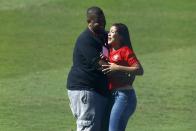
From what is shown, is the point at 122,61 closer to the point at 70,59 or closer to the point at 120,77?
the point at 120,77

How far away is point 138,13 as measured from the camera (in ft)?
83.2

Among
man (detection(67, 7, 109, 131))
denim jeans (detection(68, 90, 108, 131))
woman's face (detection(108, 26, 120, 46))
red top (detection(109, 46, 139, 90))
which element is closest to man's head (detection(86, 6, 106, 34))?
man (detection(67, 7, 109, 131))

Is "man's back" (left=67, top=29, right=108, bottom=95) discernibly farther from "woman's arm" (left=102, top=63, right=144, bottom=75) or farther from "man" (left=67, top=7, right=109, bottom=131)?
"woman's arm" (left=102, top=63, right=144, bottom=75)

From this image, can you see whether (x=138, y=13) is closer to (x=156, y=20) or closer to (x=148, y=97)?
(x=156, y=20)

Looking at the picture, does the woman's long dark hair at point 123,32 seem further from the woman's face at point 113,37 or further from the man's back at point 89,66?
the man's back at point 89,66

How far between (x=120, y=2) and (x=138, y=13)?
5.08 feet

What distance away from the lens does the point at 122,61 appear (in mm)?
8422

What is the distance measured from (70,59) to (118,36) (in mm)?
10432

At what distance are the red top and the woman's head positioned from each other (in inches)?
2.7

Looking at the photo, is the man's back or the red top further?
the red top

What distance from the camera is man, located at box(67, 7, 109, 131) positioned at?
821 cm

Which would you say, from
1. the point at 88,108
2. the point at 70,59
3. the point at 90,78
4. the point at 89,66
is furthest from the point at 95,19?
the point at 70,59

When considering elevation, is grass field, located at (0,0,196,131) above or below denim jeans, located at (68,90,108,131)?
below

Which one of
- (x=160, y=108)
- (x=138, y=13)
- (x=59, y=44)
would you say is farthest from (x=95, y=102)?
(x=138, y=13)
